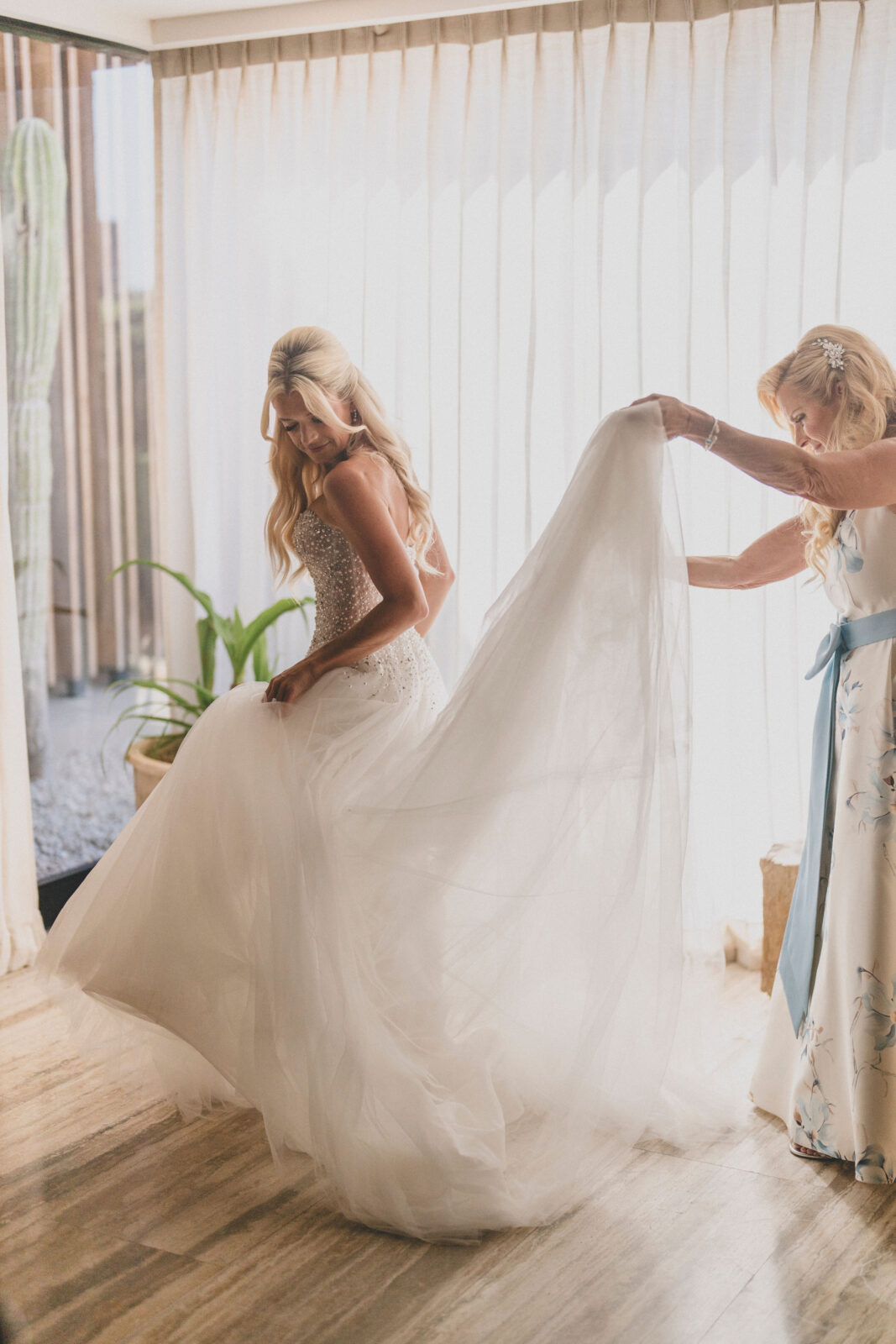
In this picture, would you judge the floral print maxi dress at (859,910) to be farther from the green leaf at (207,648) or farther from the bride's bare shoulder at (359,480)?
the green leaf at (207,648)

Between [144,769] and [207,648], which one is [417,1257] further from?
[207,648]

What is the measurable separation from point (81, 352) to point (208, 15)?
117cm

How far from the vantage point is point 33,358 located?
4.02 metres

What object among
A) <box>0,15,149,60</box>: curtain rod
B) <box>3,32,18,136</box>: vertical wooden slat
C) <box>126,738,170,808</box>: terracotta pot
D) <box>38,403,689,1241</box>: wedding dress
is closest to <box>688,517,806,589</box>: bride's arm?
<box>38,403,689,1241</box>: wedding dress

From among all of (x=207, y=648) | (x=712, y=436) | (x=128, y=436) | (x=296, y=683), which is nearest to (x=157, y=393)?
(x=128, y=436)

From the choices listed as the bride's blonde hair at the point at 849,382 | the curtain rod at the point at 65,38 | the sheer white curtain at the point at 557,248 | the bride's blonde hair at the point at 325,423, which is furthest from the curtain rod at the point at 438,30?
the bride's blonde hair at the point at 325,423

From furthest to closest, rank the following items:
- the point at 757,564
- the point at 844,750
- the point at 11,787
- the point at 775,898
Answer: the point at 11,787, the point at 775,898, the point at 757,564, the point at 844,750

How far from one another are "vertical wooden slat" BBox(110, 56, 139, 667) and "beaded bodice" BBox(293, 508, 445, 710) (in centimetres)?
192

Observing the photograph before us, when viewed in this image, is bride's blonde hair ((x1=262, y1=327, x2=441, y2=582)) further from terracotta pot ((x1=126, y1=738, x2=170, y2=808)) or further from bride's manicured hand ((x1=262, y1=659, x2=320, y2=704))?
terracotta pot ((x1=126, y1=738, x2=170, y2=808))

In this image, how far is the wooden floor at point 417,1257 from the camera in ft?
6.55

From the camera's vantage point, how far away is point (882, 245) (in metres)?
3.43

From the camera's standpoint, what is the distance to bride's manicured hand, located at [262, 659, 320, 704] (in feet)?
8.57

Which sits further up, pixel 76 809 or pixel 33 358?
pixel 33 358

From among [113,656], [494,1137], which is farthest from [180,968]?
[113,656]
